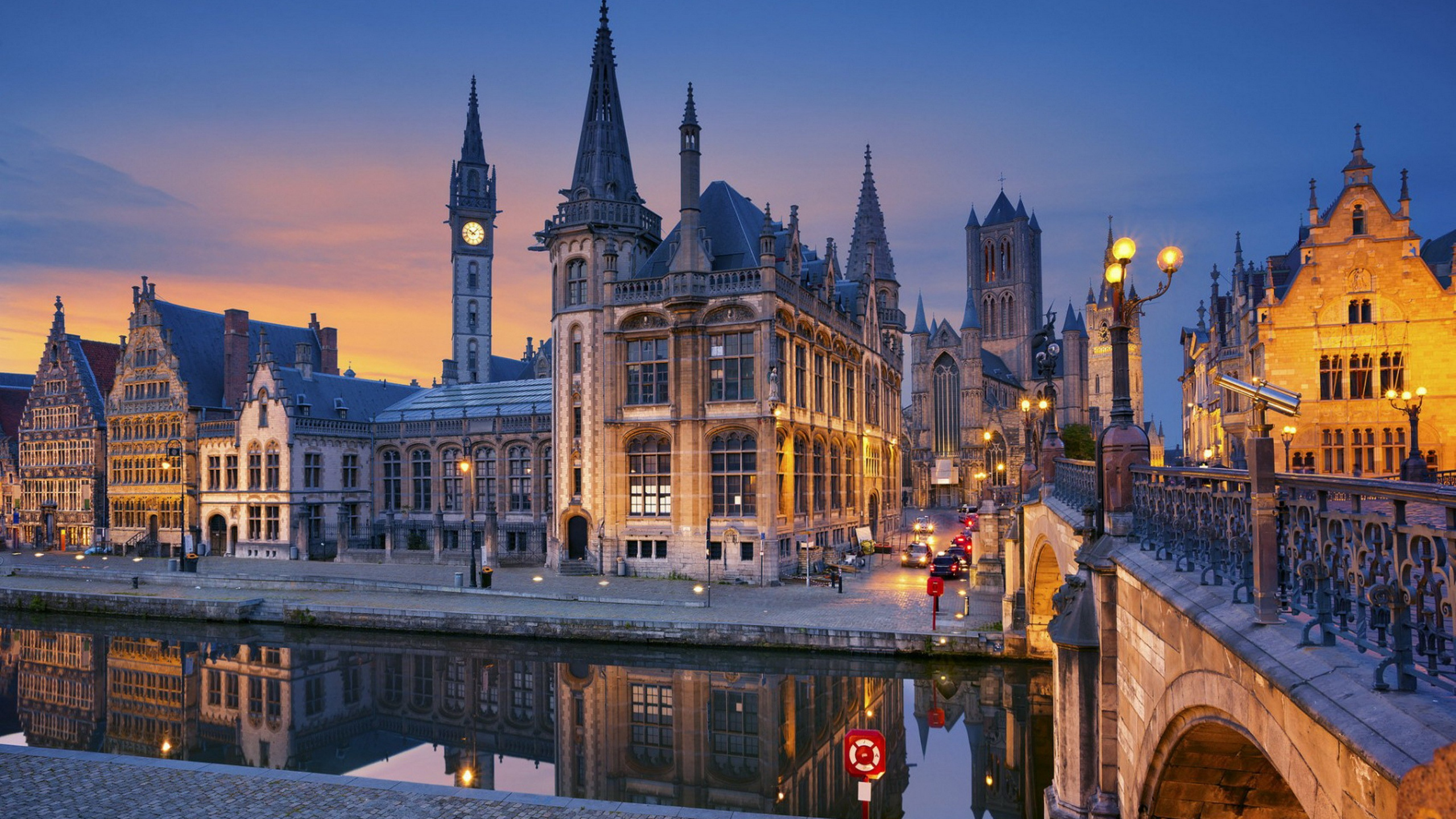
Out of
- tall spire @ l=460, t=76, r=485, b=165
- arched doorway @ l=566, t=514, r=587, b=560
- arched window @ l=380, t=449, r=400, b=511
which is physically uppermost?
tall spire @ l=460, t=76, r=485, b=165

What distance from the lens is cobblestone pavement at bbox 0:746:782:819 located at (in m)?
12.4

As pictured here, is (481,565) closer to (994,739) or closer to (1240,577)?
(994,739)

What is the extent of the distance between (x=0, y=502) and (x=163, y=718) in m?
56.6

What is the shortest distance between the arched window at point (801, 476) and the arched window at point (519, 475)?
629 inches

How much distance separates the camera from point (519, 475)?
47500 mm

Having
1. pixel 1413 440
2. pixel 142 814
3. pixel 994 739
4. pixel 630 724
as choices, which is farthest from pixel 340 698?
pixel 1413 440

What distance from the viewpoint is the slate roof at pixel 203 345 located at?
54.1m

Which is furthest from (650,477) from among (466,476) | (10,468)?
(10,468)

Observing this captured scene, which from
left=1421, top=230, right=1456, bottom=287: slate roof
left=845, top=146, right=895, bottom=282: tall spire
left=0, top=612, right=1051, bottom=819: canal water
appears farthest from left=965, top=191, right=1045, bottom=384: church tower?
left=0, top=612, right=1051, bottom=819: canal water

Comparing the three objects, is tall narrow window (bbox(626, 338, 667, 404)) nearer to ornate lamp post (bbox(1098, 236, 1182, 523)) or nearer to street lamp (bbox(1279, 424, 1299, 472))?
street lamp (bbox(1279, 424, 1299, 472))

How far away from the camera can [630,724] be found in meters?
20.8

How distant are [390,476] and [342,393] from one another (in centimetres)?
646

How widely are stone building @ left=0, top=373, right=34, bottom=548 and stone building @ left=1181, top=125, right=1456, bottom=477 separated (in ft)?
249

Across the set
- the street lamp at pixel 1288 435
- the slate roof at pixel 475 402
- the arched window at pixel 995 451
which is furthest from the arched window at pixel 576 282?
the arched window at pixel 995 451
